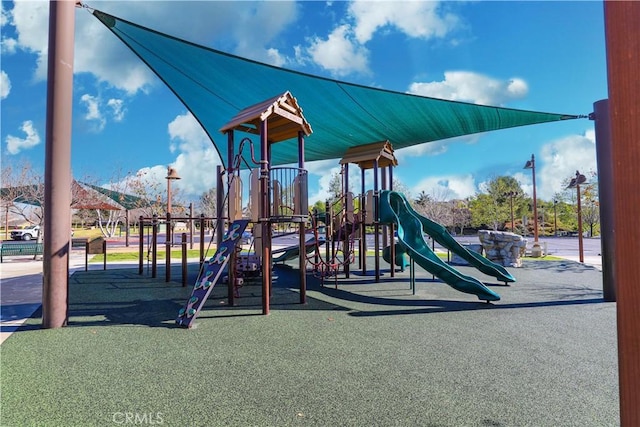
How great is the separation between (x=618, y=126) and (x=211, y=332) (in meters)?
4.72

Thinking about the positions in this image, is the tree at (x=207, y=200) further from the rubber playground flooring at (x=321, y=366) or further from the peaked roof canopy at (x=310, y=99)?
the rubber playground flooring at (x=321, y=366)

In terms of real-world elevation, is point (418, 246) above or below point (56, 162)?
below

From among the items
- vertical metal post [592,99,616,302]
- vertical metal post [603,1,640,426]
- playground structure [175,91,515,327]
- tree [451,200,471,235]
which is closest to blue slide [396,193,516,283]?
playground structure [175,91,515,327]

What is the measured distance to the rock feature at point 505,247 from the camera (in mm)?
12422

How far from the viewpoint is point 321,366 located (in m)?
3.53

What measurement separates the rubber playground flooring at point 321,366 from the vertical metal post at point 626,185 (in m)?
1.84

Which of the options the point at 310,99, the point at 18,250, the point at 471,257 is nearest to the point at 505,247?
the point at 471,257

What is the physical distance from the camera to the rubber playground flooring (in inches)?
104

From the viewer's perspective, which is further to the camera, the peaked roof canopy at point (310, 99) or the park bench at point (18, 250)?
the park bench at point (18, 250)

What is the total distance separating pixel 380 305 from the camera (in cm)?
646

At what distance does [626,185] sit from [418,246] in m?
7.43

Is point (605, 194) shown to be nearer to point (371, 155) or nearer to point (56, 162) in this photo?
point (371, 155)
